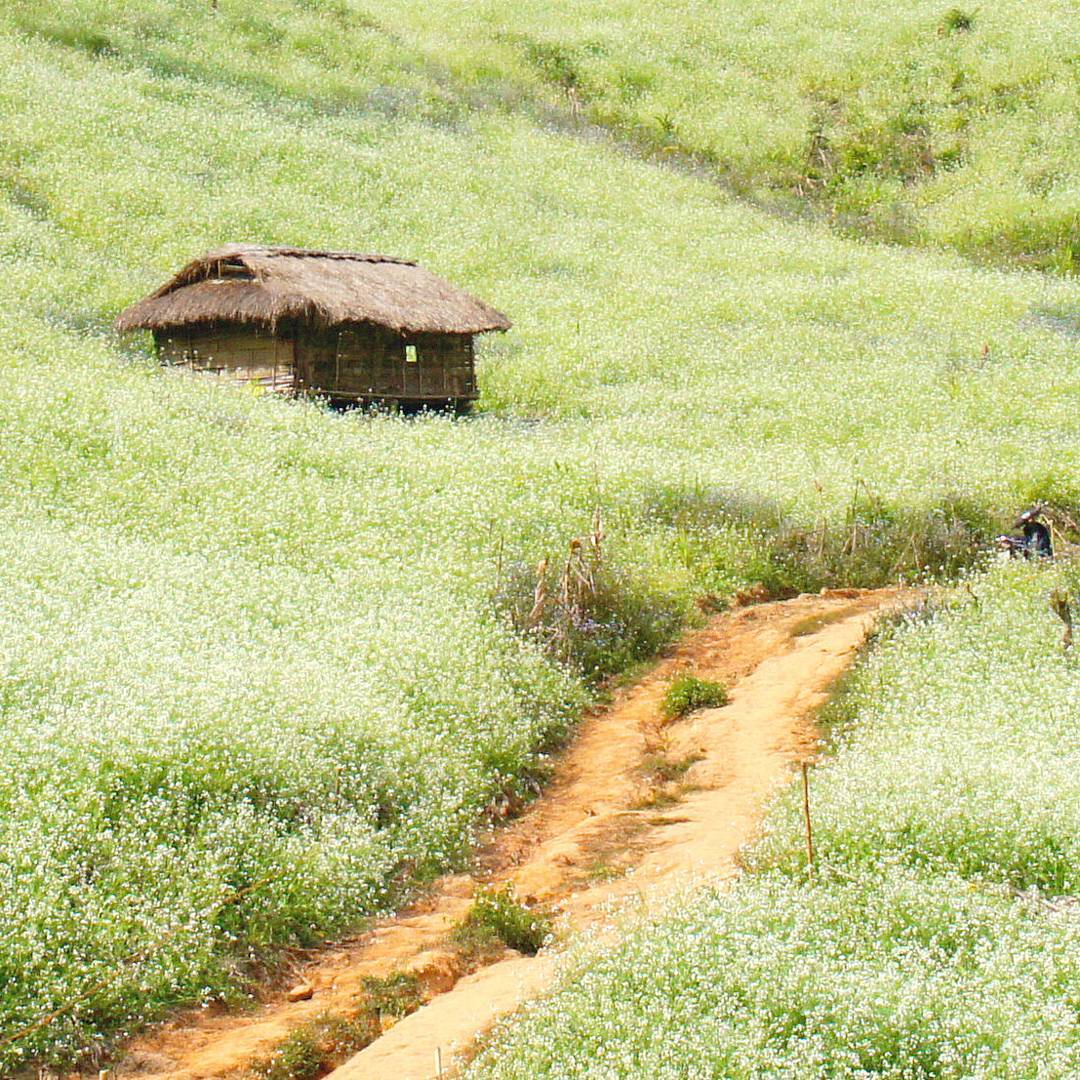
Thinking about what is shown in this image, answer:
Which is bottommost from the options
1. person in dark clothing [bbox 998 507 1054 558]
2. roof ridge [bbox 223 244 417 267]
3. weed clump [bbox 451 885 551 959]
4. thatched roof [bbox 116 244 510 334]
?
weed clump [bbox 451 885 551 959]

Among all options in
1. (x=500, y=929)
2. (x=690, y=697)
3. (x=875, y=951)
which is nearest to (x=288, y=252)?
(x=690, y=697)

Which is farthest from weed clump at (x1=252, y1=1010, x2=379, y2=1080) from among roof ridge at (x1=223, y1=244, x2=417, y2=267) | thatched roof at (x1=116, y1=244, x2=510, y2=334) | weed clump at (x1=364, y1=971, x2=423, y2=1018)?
roof ridge at (x1=223, y1=244, x2=417, y2=267)

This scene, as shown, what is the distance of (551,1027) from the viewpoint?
5938mm

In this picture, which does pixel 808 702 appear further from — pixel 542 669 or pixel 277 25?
pixel 277 25

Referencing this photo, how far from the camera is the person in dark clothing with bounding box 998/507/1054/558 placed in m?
16.0

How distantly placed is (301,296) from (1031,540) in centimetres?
1272

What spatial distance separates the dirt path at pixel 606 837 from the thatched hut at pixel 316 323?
1051 cm

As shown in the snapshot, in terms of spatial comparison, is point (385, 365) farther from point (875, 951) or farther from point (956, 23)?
point (956, 23)

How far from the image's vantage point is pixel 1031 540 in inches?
641

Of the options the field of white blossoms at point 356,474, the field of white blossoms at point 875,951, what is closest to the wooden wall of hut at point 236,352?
the field of white blossoms at point 356,474

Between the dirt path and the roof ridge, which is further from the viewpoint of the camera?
the roof ridge

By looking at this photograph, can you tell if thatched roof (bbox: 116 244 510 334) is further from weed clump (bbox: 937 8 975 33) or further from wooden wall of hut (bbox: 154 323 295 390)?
weed clump (bbox: 937 8 975 33)

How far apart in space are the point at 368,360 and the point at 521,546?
10053 mm

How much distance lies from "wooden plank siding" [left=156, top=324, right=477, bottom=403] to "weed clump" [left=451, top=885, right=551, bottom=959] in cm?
1601
